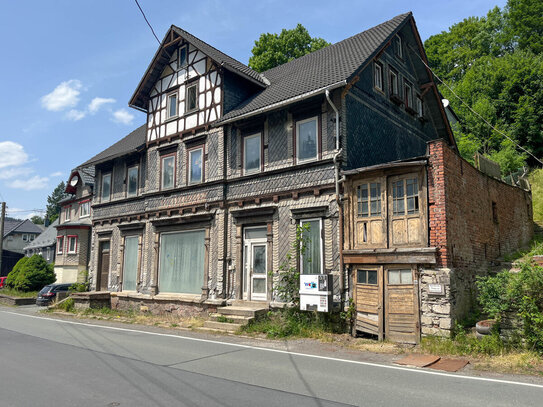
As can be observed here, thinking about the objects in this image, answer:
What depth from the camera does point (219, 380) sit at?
707 cm

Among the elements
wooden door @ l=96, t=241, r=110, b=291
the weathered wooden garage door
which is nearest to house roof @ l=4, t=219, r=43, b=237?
wooden door @ l=96, t=241, r=110, b=291

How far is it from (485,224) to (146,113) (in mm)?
16411

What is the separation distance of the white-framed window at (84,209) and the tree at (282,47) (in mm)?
18766

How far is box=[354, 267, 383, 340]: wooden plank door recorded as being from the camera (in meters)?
11.6

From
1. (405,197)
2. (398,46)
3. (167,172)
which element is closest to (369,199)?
(405,197)

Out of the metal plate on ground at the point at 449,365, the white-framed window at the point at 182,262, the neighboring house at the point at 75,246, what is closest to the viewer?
the metal plate on ground at the point at 449,365

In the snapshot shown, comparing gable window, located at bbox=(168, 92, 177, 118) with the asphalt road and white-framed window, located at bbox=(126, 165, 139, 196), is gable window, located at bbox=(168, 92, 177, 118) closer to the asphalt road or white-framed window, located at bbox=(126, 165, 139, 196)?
white-framed window, located at bbox=(126, 165, 139, 196)

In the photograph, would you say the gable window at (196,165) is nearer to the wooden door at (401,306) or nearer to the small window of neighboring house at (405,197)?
the small window of neighboring house at (405,197)

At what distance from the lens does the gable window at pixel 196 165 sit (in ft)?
59.5

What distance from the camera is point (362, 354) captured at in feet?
32.6

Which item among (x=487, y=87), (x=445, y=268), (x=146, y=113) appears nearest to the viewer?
(x=445, y=268)

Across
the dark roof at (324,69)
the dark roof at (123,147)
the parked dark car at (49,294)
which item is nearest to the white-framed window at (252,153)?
the dark roof at (324,69)

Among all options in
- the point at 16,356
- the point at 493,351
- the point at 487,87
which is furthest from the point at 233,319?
the point at 487,87

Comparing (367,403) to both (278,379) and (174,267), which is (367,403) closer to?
(278,379)
